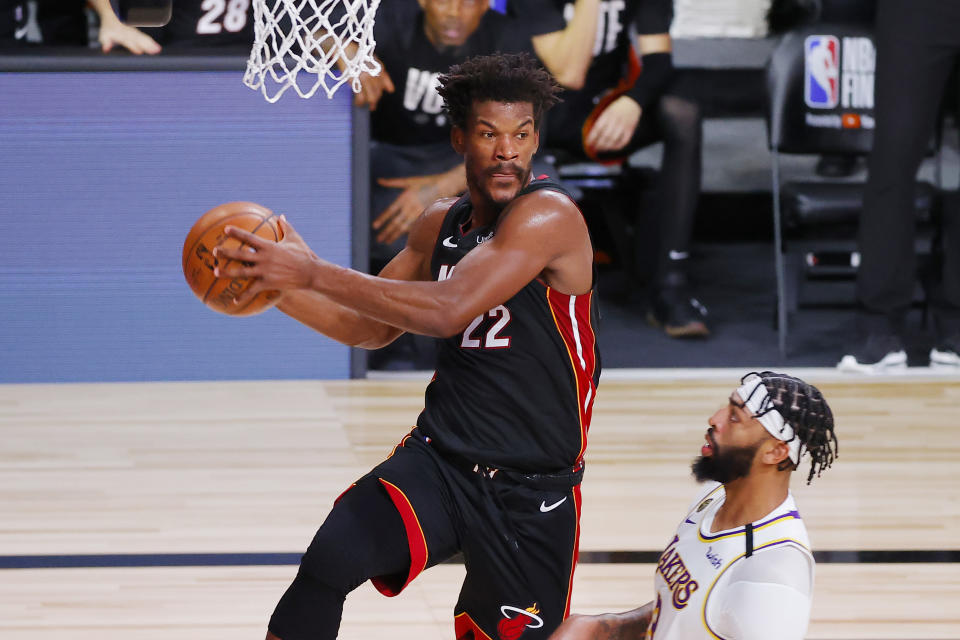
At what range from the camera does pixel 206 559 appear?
4.24m

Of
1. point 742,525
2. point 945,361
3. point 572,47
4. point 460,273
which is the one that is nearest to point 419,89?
point 572,47

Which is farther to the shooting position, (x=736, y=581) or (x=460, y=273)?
(x=460, y=273)

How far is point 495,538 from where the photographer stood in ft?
Result: 9.67

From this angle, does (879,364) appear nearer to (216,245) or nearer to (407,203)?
(407,203)

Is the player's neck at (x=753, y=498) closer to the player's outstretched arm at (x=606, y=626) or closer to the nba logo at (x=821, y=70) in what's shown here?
the player's outstretched arm at (x=606, y=626)

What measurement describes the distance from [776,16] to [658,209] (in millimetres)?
3484

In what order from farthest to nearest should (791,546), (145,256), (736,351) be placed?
(736,351) → (145,256) → (791,546)

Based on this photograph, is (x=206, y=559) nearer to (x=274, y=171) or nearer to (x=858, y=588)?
(x=858, y=588)

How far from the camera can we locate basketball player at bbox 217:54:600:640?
2.85 m

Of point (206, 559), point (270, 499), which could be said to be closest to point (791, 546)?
point (206, 559)

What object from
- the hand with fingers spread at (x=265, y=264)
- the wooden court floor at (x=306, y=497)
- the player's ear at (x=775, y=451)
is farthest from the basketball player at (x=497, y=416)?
the wooden court floor at (x=306, y=497)

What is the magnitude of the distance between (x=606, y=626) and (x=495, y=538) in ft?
1.28

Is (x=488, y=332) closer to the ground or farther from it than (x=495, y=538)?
farther from it

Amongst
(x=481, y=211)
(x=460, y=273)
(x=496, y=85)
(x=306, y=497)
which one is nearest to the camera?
(x=460, y=273)
